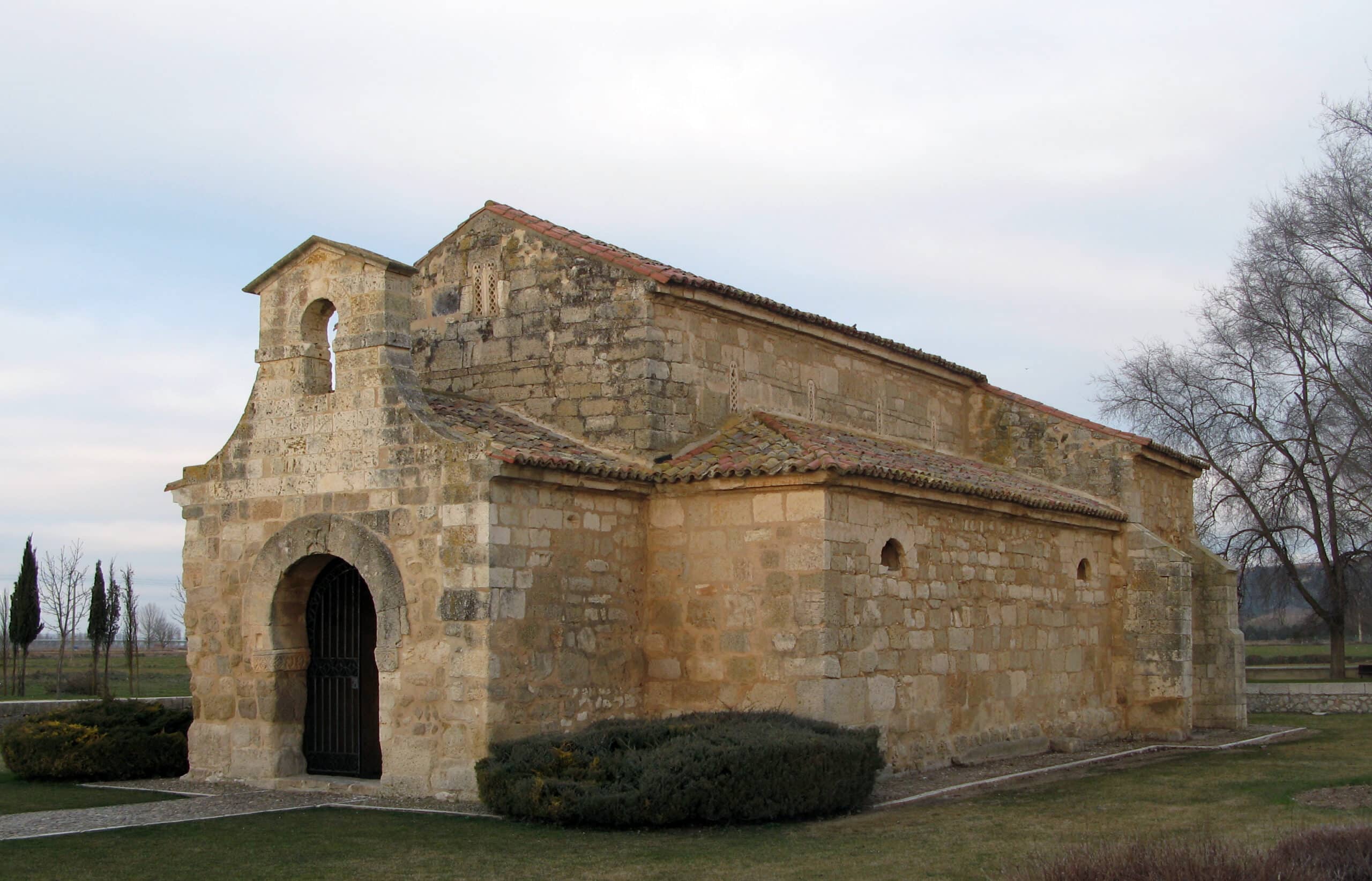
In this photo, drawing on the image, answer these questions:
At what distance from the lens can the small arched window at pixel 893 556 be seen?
14977 mm

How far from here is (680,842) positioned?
10.7 meters

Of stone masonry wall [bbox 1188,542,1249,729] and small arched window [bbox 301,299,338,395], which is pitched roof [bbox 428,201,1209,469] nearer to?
small arched window [bbox 301,299,338,395]

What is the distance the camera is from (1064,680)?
18641 millimetres

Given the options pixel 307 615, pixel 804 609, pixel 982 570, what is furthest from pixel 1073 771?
pixel 307 615

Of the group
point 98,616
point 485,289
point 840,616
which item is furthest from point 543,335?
point 98,616

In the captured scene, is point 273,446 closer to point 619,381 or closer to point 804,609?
point 619,381

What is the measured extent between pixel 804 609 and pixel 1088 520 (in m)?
7.34

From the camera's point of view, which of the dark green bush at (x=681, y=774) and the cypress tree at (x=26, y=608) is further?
the cypress tree at (x=26, y=608)

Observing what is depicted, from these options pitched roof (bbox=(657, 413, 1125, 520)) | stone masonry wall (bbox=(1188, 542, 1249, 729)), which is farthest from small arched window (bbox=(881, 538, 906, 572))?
stone masonry wall (bbox=(1188, 542, 1249, 729))

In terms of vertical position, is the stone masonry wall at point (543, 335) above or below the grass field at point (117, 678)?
above

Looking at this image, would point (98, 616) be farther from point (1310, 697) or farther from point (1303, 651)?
point (1303, 651)

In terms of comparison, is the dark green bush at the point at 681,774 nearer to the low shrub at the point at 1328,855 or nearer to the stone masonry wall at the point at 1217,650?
the low shrub at the point at 1328,855

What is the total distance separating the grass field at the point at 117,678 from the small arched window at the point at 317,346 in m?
5.72

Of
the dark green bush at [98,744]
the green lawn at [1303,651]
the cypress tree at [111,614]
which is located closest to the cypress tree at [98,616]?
the cypress tree at [111,614]
